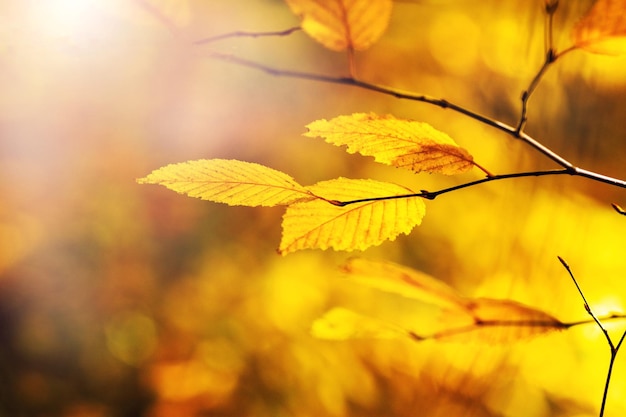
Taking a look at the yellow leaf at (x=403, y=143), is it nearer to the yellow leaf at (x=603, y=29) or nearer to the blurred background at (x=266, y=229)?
the yellow leaf at (x=603, y=29)

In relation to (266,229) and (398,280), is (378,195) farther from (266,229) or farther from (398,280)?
(266,229)

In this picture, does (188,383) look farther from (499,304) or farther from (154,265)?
(499,304)

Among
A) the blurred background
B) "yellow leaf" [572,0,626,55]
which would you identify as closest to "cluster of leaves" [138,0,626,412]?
"yellow leaf" [572,0,626,55]

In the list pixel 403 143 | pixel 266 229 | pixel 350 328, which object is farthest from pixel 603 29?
pixel 266 229

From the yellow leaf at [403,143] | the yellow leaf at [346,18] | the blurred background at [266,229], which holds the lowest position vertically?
the blurred background at [266,229]

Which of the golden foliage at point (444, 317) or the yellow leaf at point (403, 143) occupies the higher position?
the yellow leaf at point (403, 143)

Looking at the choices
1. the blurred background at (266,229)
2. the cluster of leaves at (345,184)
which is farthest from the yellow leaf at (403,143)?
the blurred background at (266,229)

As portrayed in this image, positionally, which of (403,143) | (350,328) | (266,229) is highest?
(403,143)
